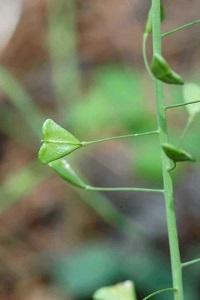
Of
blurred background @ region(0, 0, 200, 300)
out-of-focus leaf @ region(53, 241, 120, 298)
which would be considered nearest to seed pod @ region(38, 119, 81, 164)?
blurred background @ region(0, 0, 200, 300)

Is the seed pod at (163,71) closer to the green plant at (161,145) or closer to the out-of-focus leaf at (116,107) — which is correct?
the green plant at (161,145)

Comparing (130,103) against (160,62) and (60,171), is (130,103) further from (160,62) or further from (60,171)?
(160,62)

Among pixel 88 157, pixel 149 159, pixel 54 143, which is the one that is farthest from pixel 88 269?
pixel 54 143

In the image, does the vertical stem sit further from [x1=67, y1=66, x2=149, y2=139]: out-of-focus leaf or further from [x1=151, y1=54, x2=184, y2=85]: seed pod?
[x1=67, y1=66, x2=149, y2=139]: out-of-focus leaf

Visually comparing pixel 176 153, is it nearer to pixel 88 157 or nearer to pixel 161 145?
pixel 161 145

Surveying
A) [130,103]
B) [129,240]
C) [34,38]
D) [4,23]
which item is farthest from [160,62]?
[34,38]

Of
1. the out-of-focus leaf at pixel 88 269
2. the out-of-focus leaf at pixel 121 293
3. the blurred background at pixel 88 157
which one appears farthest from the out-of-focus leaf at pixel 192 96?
the out-of-focus leaf at pixel 88 269
